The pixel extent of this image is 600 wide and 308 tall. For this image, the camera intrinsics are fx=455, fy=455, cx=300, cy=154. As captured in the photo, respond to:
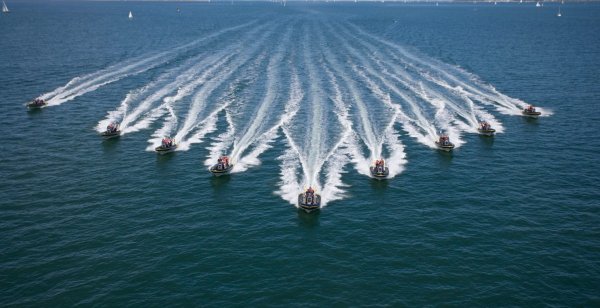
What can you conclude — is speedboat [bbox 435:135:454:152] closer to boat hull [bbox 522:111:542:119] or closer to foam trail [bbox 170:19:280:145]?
boat hull [bbox 522:111:542:119]

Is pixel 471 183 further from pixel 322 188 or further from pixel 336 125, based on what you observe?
pixel 336 125

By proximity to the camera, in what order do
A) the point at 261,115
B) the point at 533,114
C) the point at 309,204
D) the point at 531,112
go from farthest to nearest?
the point at 531,112, the point at 533,114, the point at 261,115, the point at 309,204

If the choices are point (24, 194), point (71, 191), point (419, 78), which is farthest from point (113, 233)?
point (419, 78)

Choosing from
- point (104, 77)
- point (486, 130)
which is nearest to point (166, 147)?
point (486, 130)

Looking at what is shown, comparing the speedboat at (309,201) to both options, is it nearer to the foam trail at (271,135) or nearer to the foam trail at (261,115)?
the foam trail at (271,135)

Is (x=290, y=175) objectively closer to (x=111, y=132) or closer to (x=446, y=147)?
(x=446, y=147)

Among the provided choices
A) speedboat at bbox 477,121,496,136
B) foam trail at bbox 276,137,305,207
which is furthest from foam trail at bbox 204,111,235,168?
speedboat at bbox 477,121,496,136
